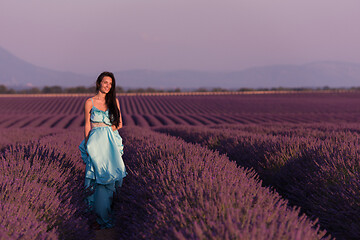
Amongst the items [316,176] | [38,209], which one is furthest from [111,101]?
[316,176]

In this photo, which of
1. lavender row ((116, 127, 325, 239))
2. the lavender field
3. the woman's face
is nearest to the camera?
lavender row ((116, 127, 325, 239))

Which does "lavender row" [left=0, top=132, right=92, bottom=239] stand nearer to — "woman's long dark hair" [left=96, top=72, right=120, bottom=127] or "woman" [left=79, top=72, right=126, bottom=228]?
"woman" [left=79, top=72, right=126, bottom=228]

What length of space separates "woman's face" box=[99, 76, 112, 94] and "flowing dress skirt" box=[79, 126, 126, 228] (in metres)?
0.51

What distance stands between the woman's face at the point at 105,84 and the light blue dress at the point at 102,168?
257 millimetres

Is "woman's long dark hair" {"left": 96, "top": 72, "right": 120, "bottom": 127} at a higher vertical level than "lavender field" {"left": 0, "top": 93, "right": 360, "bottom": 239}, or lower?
higher

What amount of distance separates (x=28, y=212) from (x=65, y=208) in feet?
1.47

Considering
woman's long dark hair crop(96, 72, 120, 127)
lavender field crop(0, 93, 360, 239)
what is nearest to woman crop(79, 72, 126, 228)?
woman's long dark hair crop(96, 72, 120, 127)

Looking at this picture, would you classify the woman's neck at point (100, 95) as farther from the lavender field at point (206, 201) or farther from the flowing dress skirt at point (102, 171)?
the lavender field at point (206, 201)

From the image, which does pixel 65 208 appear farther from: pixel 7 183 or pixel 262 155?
pixel 262 155

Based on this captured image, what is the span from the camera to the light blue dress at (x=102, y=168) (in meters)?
3.65

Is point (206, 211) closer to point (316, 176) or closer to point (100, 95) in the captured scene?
point (316, 176)

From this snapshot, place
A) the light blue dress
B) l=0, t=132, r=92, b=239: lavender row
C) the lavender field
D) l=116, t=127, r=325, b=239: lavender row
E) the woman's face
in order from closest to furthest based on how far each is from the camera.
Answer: l=116, t=127, r=325, b=239: lavender row → the lavender field → l=0, t=132, r=92, b=239: lavender row → the light blue dress → the woman's face

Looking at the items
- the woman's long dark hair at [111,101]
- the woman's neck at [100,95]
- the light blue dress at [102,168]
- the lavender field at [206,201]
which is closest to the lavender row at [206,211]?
the lavender field at [206,201]

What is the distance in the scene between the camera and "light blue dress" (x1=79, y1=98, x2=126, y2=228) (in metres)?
3.65
